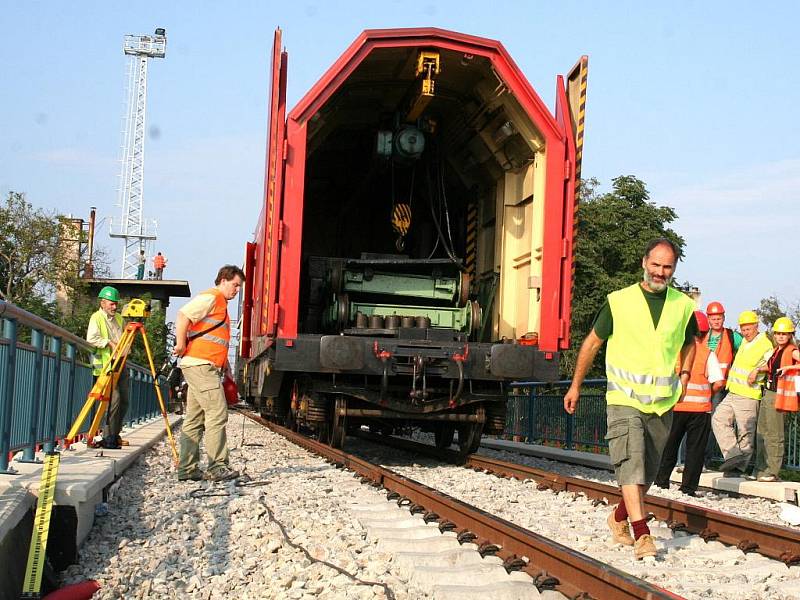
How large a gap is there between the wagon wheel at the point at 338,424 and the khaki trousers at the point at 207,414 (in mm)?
2008

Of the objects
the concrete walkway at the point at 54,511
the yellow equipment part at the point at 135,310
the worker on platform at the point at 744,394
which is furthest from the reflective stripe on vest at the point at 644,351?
the yellow equipment part at the point at 135,310

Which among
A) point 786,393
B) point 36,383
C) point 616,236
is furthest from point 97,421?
point 616,236

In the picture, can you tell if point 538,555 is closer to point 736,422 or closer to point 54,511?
point 54,511

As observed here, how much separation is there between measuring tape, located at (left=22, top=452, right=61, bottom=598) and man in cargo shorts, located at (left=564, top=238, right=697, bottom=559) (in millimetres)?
2564

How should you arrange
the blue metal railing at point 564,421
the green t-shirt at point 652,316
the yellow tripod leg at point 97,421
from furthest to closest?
the blue metal railing at point 564,421 < the yellow tripod leg at point 97,421 < the green t-shirt at point 652,316

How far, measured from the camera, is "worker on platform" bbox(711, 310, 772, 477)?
8.69 metres

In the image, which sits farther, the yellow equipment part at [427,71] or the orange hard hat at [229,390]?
the yellow equipment part at [427,71]

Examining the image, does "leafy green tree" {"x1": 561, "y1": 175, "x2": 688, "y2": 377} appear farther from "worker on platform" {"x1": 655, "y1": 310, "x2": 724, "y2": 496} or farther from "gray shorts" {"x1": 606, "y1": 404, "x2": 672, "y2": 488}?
"gray shorts" {"x1": 606, "y1": 404, "x2": 672, "y2": 488}

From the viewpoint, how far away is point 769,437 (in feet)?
28.2

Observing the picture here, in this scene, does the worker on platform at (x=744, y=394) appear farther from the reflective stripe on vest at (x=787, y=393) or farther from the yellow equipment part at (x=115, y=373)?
the yellow equipment part at (x=115, y=373)

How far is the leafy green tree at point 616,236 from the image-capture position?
35.8 m

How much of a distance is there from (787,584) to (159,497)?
13.5ft

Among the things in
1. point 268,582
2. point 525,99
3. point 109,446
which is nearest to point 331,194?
point 525,99

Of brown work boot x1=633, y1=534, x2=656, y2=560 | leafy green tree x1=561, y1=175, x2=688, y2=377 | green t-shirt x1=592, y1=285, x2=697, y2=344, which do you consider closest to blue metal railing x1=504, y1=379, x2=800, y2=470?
green t-shirt x1=592, y1=285, x2=697, y2=344
